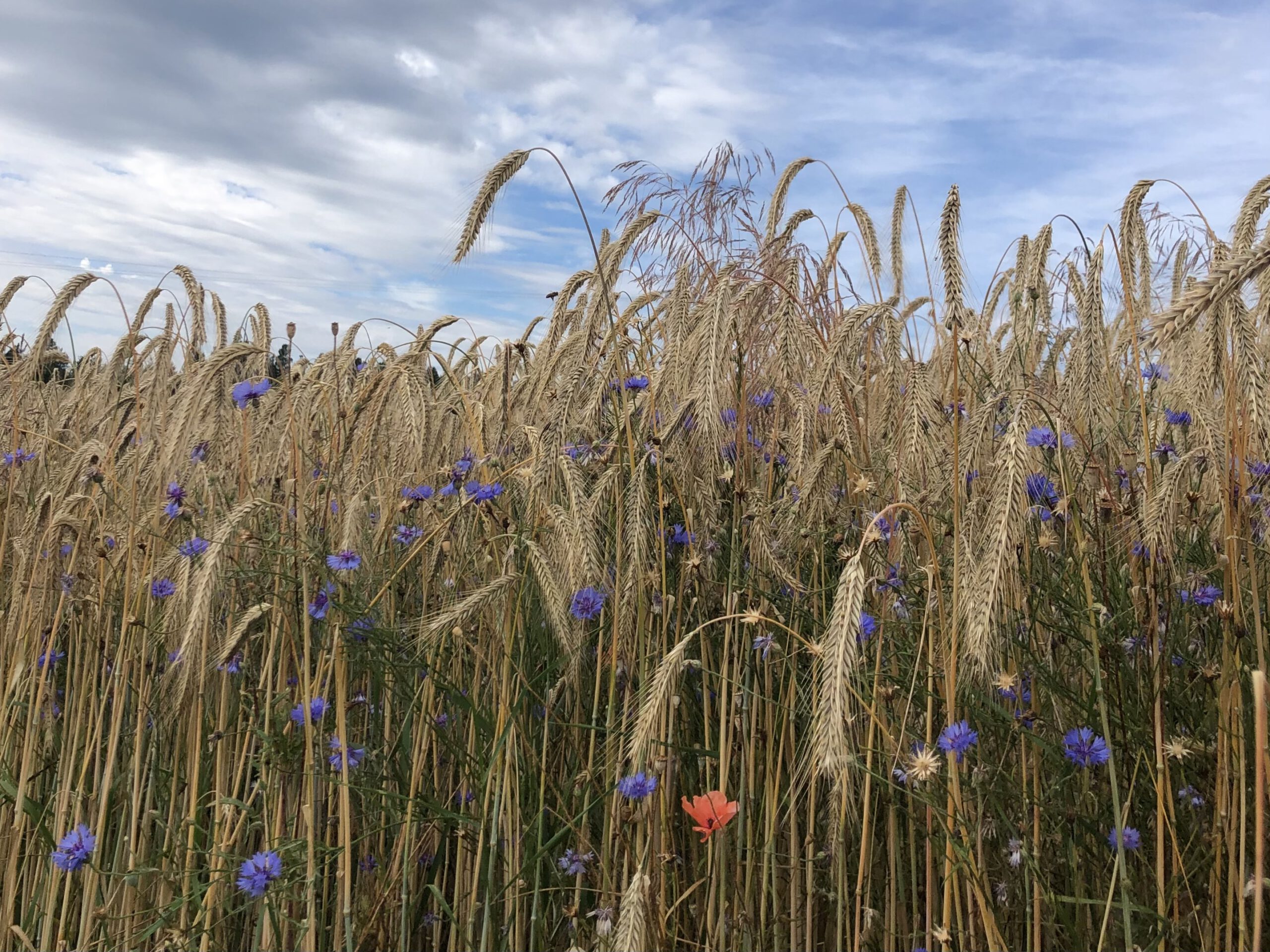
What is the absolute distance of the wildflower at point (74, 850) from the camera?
5.97ft

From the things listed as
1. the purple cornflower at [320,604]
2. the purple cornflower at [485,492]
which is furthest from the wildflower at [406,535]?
the purple cornflower at [485,492]

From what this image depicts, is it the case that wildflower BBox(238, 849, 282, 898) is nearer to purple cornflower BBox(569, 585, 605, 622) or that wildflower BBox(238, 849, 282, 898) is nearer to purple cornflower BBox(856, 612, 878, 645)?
purple cornflower BBox(569, 585, 605, 622)

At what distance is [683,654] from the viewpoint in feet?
5.42

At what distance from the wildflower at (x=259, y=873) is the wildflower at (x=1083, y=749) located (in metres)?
1.56

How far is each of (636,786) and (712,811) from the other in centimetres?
15

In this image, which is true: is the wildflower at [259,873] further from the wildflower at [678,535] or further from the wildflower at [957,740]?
the wildflower at [957,740]

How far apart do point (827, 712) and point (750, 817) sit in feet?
2.25

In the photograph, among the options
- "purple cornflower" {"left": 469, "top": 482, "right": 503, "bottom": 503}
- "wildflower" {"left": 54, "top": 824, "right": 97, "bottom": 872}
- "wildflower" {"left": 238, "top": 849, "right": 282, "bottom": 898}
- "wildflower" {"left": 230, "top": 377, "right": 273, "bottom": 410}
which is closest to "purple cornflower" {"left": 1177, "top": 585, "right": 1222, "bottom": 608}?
"purple cornflower" {"left": 469, "top": 482, "right": 503, "bottom": 503}

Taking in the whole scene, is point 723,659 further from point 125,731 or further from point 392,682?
point 125,731

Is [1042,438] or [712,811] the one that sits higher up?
[1042,438]

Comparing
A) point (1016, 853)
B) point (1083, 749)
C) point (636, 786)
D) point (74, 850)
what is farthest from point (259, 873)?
point (1083, 749)

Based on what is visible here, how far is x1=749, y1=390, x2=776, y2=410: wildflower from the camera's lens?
263 centimetres

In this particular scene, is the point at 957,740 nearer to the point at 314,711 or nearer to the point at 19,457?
the point at 314,711

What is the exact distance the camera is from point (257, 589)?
6.89ft
